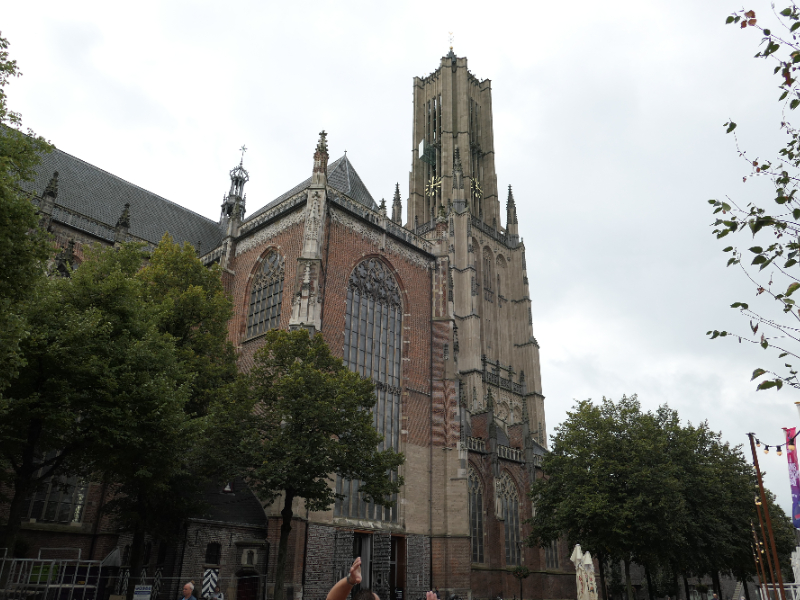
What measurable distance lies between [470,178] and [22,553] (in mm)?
51364

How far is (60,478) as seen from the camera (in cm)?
2311

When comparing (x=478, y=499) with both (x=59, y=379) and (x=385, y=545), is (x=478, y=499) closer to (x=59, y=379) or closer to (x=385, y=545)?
(x=385, y=545)

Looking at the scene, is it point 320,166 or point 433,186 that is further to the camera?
point 433,186

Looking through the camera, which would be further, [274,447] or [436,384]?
[436,384]

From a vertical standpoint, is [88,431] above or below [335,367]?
below

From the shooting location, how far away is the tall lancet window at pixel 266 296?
28062mm

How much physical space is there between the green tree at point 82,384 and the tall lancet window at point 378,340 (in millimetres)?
12642

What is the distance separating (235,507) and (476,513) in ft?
50.3

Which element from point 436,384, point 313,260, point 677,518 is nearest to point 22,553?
point 313,260

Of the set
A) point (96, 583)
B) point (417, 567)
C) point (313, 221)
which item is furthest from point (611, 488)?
point (96, 583)

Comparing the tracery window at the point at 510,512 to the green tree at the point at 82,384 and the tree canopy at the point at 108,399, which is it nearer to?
the tree canopy at the point at 108,399

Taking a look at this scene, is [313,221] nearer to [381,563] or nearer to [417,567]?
[381,563]

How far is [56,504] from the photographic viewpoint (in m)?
22.3

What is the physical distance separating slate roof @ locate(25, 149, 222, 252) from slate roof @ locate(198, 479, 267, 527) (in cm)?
1455
